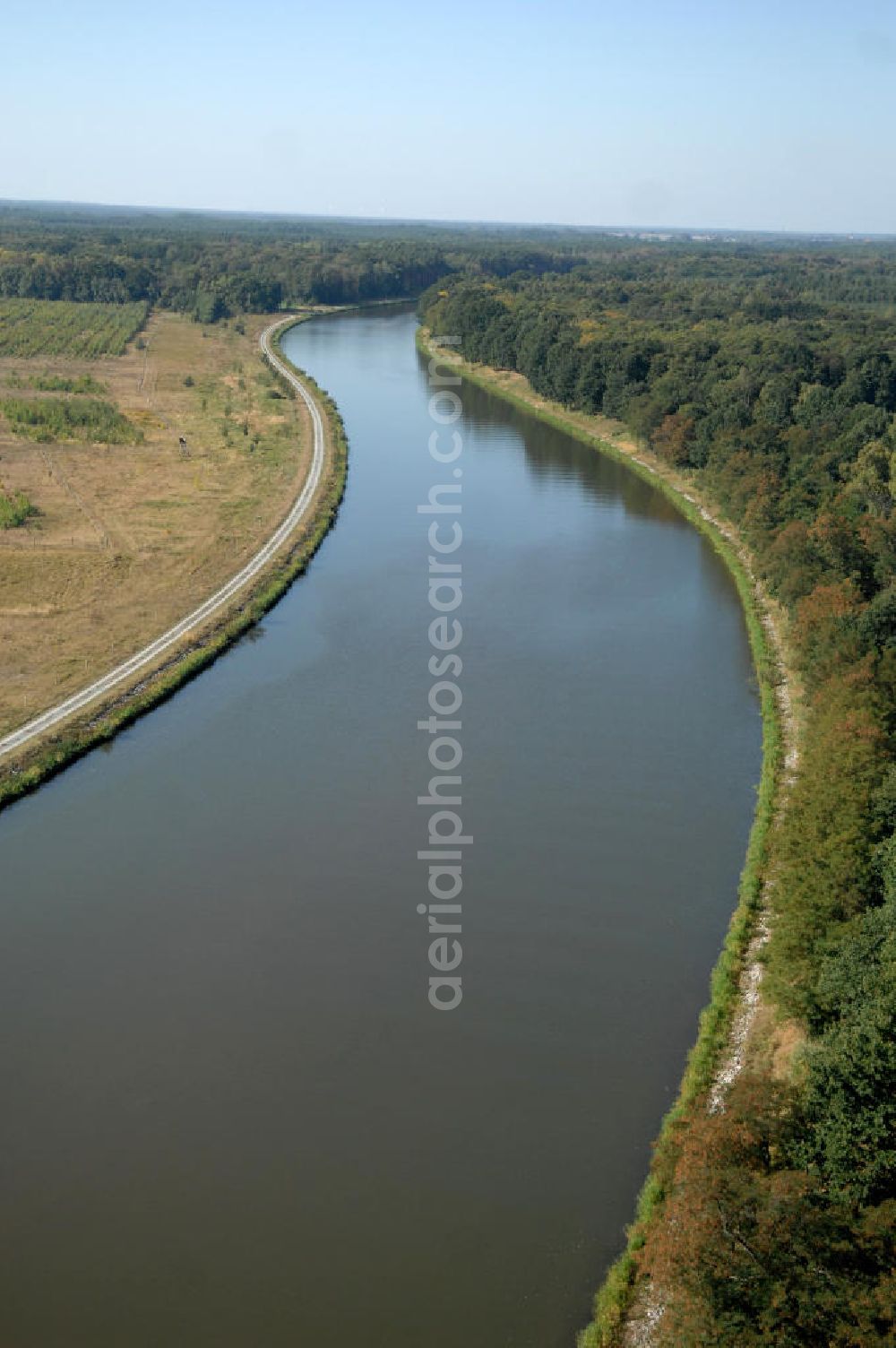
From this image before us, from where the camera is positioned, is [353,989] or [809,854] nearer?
[353,989]

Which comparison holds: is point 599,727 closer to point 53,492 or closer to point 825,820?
point 825,820

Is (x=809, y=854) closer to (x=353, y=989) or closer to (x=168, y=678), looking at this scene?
(x=353, y=989)

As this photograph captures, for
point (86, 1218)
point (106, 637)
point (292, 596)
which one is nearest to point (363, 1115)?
point (86, 1218)

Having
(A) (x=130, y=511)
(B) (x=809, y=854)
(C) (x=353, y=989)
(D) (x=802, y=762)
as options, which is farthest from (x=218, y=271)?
(B) (x=809, y=854)

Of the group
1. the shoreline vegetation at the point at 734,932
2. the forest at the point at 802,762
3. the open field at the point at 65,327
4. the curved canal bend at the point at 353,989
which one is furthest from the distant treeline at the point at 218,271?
the curved canal bend at the point at 353,989

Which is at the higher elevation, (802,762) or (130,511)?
(130,511)
